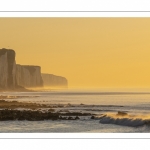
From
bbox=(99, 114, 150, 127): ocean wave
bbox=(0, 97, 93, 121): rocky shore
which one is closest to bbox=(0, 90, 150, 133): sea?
bbox=(99, 114, 150, 127): ocean wave

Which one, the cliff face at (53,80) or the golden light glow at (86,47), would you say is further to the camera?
the golden light glow at (86,47)

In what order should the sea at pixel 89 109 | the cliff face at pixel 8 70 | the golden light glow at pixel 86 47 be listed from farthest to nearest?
the golden light glow at pixel 86 47 < the cliff face at pixel 8 70 < the sea at pixel 89 109

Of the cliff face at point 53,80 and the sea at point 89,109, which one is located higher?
the cliff face at point 53,80

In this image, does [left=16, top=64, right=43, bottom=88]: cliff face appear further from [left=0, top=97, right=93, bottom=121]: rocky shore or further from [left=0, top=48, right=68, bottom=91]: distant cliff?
[left=0, top=97, right=93, bottom=121]: rocky shore

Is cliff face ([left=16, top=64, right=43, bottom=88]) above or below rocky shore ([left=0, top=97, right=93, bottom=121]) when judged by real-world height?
above

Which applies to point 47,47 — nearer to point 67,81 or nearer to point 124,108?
Answer: point 67,81

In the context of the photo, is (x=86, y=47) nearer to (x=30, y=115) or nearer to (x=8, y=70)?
(x=8, y=70)

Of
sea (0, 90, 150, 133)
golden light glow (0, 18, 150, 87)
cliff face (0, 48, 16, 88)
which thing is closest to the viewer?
sea (0, 90, 150, 133)

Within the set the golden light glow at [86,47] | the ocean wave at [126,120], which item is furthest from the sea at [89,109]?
the golden light glow at [86,47]

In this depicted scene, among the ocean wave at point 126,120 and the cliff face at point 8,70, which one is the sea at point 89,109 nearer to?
the ocean wave at point 126,120
